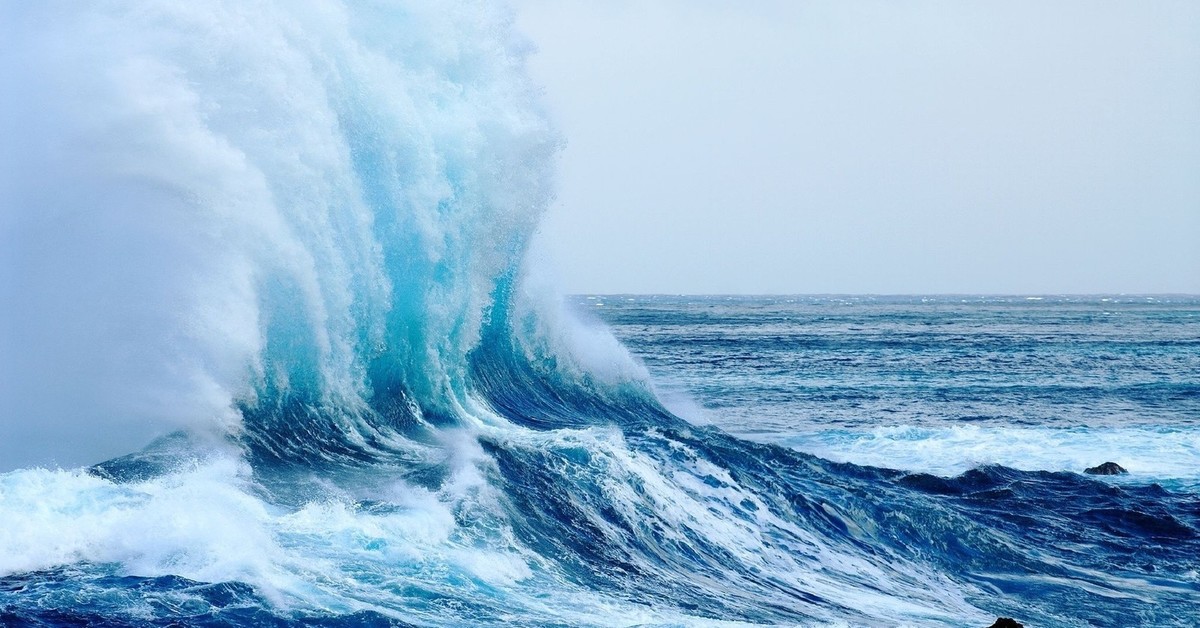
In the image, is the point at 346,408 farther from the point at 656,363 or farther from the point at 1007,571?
the point at 656,363

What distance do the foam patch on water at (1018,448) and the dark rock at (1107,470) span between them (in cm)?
19

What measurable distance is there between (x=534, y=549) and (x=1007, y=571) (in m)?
4.96

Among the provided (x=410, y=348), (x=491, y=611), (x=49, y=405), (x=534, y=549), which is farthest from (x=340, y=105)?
(x=491, y=611)

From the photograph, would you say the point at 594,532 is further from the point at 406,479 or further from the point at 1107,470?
the point at 1107,470

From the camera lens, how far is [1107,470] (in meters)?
17.2

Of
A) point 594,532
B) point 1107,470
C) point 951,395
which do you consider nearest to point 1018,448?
point 1107,470

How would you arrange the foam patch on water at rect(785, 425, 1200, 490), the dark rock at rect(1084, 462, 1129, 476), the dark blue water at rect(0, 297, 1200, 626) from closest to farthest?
the dark blue water at rect(0, 297, 1200, 626), the dark rock at rect(1084, 462, 1129, 476), the foam patch on water at rect(785, 425, 1200, 490)

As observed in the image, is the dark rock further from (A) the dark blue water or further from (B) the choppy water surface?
(B) the choppy water surface

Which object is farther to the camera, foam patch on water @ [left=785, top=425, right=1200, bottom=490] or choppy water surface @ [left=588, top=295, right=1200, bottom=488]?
choppy water surface @ [left=588, top=295, right=1200, bottom=488]

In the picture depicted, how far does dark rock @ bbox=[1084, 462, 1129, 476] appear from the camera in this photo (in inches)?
674

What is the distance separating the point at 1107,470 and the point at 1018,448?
3.30m

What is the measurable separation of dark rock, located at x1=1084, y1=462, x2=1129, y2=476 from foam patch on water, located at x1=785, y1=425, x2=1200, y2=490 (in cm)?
19

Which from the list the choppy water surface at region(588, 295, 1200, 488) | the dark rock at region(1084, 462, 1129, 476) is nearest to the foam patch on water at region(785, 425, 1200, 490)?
the choppy water surface at region(588, 295, 1200, 488)

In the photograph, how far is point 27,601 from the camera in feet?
22.9
